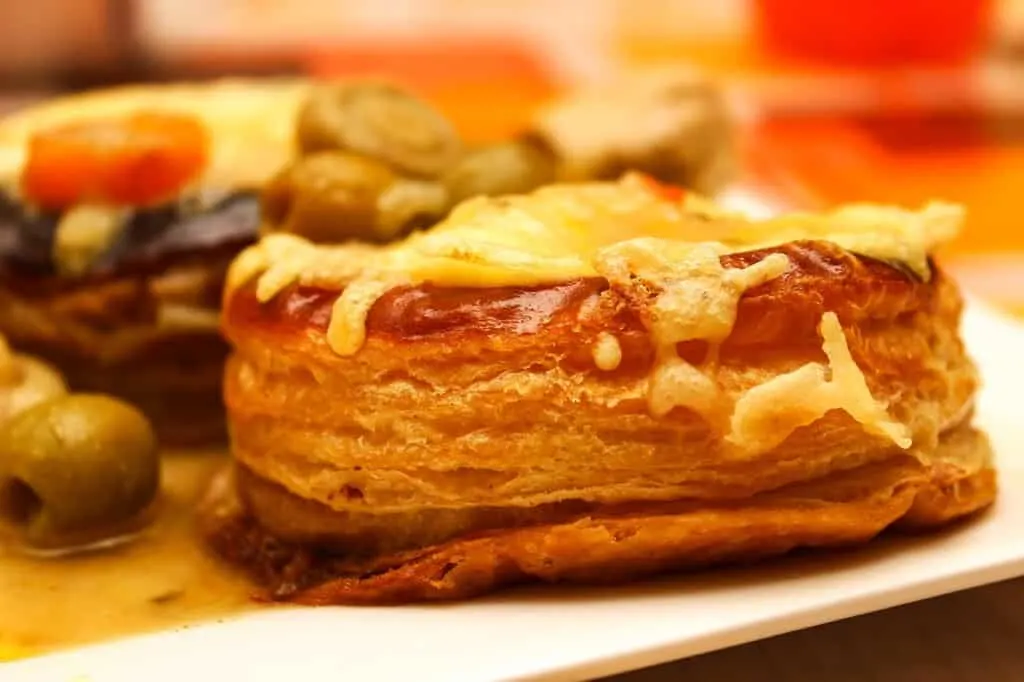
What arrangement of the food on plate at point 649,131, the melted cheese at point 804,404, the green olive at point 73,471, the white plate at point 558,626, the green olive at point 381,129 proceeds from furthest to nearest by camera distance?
the food on plate at point 649,131 < the green olive at point 381,129 < the green olive at point 73,471 < the melted cheese at point 804,404 < the white plate at point 558,626

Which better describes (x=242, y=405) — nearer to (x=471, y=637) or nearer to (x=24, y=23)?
(x=471, y=637)

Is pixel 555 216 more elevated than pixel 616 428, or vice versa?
pixel 555 216

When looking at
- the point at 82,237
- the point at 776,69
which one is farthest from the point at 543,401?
the point at 776,69

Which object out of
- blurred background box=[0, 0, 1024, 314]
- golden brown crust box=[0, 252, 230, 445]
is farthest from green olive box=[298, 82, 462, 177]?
blurred background box=[0, 0, 1024, 314]

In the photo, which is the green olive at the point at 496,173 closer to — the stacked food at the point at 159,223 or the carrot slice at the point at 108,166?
the stacked food at the point at 159,223

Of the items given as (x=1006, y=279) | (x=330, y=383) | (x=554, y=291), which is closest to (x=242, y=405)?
(x=330, y=383)

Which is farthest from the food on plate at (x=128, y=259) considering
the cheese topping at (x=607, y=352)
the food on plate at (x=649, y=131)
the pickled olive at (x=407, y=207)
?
the cheese topping at (x=607, y=352)
